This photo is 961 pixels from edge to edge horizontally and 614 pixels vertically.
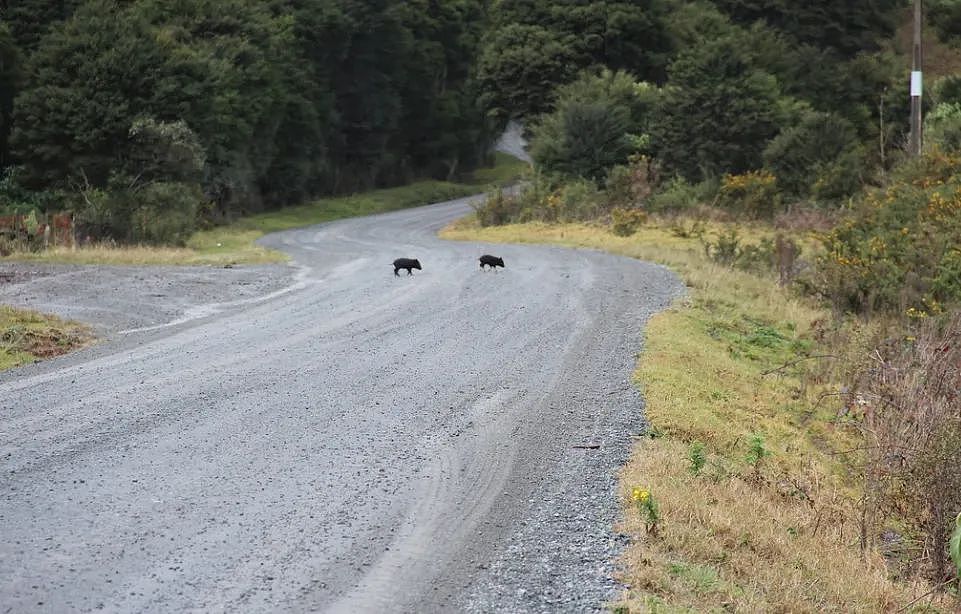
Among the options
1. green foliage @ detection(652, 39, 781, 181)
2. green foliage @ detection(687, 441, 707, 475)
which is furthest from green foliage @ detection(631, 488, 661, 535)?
green foliage @ detection(652, 39, 781, 181)

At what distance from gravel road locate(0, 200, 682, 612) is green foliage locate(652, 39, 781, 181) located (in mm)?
23820

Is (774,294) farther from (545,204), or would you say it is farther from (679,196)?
(545,204)

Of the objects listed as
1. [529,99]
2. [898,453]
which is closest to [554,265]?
[898,453]

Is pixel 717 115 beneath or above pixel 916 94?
above

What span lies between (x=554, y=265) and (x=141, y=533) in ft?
56.0

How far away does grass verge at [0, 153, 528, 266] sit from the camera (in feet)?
75.6

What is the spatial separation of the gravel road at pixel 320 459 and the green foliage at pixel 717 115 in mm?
23820

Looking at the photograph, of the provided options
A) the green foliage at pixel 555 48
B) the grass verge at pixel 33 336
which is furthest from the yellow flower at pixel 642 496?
the green foliage at pixel 555 48

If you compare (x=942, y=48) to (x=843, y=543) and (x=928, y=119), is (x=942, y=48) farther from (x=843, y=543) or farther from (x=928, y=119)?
(x=843, y=543)

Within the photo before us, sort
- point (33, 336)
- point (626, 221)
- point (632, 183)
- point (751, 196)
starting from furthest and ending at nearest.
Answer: point (632, 183) → point (751, 196) → point (626, 221) → point (33, 336)

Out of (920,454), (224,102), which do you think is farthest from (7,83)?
(920,454)

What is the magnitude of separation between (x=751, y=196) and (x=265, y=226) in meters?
22.5

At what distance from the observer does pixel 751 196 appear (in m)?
33.0

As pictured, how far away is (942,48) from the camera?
55.7 metres
